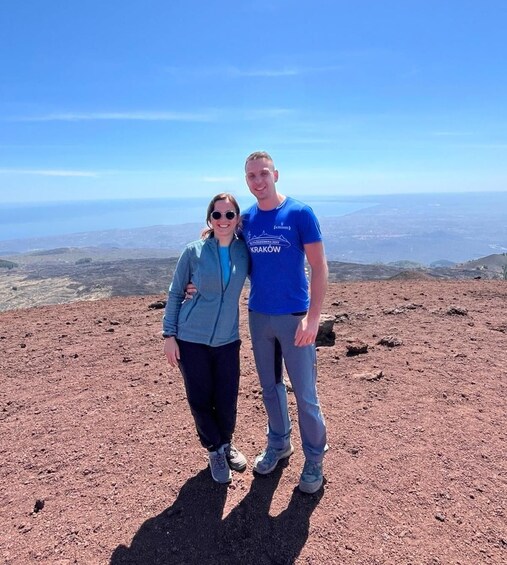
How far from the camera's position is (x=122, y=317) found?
8375 mm

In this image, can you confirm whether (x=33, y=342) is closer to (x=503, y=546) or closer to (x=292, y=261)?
(x=292, y=261)

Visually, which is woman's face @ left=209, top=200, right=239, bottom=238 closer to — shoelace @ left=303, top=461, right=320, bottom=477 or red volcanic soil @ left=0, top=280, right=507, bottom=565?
shoelace @ left=303, top=461, right=320, bottom=477

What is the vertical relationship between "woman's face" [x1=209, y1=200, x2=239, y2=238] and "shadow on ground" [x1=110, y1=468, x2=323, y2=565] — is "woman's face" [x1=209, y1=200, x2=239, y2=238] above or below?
above

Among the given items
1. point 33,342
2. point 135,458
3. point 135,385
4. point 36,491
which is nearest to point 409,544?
point 135,458

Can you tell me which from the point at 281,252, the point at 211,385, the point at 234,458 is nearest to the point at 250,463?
the point at 234,458

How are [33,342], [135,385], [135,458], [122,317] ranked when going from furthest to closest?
[122,317]
[33,342]
[135,385]
[135,458]

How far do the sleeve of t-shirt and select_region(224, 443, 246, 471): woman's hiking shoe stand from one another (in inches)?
75.9

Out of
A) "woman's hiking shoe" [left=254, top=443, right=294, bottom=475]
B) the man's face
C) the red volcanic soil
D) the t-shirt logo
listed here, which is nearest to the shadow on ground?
the red volcanic soil

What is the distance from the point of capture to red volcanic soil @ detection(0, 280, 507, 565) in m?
2.74

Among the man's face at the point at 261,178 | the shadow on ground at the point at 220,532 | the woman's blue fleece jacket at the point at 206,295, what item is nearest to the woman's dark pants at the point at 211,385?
the woman's blue fleece jacket at the point at 206,295

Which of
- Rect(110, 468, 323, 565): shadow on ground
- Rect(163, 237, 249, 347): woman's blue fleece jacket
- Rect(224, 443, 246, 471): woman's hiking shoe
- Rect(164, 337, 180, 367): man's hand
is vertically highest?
Rect(163, 237, 249, 347): woman's blue fleece jacket

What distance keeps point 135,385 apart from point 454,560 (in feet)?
12.7

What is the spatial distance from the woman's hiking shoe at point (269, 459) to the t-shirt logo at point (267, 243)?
1780 millimetres

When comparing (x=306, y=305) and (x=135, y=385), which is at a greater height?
(x=306, y=305)
